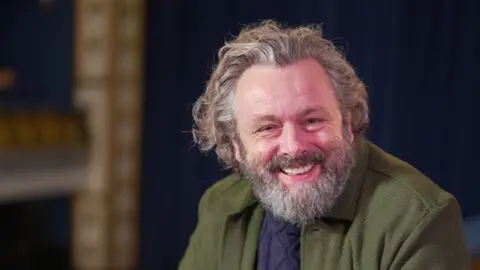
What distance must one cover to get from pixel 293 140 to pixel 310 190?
0.35 feet

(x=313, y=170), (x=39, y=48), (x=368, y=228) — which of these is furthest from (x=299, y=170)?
(x=39, y=48)

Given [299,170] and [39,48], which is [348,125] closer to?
[299,170]

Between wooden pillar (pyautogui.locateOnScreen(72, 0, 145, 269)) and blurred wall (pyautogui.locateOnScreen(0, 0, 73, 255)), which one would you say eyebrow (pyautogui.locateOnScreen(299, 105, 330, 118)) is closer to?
wooden pillar (pyautogui.locateOnScreen(72, 0, 145, 269))

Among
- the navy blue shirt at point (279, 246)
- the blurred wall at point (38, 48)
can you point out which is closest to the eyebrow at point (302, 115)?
the navy blue shirt at point (279, 246)

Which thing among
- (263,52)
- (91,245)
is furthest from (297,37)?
(91,245)

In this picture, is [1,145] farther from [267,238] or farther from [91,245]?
[267,238]

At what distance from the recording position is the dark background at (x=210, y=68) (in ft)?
10.4

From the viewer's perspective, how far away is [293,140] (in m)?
1.14

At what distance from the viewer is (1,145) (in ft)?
10.9

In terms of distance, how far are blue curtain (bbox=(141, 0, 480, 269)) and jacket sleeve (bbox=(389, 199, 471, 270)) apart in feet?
6.45

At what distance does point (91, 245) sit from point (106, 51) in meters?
0.97

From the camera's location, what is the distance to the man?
1.13m

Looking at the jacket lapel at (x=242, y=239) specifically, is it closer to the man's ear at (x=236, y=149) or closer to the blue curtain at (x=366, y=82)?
the man's ear at (x=236, y=149)

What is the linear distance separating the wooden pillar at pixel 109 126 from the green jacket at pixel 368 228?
2.23 m
